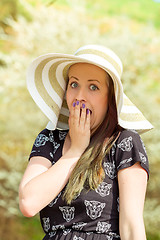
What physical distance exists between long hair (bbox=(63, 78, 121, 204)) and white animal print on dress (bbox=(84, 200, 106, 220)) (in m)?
0.07

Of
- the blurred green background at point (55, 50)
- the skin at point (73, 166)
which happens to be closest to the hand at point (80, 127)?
the skin at point (73, 166)

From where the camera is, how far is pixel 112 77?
78.0 inches

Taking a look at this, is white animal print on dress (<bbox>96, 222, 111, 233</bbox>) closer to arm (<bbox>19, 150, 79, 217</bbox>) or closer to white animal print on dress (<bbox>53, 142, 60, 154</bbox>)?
arm (<bbox>19, 150, 79, 217</bbox>)

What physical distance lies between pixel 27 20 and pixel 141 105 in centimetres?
216

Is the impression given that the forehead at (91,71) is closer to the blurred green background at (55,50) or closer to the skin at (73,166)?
the skin at (73,166)

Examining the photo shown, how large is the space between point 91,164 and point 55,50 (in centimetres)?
319

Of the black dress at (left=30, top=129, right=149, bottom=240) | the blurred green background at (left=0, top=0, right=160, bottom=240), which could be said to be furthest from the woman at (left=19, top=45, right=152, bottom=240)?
the blurred green background at (left=0, top=0, right=160, bottom=240)

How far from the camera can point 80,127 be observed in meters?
2.00

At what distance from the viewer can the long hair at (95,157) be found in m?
1.87

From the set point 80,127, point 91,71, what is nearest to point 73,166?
point 80,127

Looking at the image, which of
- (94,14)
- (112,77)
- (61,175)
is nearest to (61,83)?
(112,77)

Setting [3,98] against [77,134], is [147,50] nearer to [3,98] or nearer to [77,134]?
[3,98]

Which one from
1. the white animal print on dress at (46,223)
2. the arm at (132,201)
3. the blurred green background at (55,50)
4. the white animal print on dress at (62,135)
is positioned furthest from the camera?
the blurred green background at (55,50)

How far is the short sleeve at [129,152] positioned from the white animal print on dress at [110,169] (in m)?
0.03
